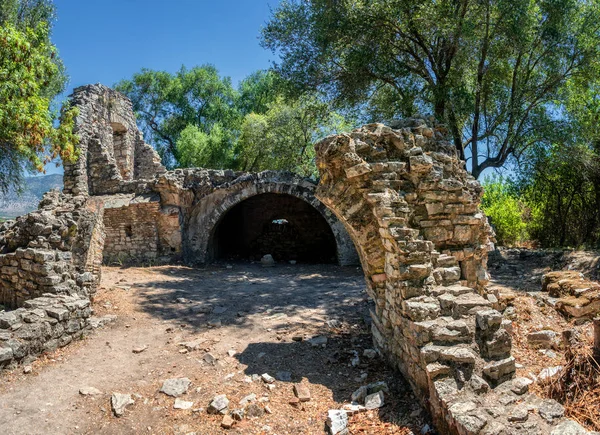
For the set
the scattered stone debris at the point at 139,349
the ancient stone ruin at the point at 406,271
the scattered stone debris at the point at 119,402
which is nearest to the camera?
the ancient stone ruin at the point at 406,271

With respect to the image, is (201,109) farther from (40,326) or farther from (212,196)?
(40,326)

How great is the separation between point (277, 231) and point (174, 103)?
1825 cm

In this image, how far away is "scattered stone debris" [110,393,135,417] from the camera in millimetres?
4008

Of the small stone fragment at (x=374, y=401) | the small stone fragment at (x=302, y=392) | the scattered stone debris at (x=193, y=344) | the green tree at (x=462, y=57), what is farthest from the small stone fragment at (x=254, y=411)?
the green tree at (x=462, y=57)

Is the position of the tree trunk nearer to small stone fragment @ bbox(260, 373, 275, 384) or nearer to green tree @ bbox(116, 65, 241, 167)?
small stone fragment @ bbox(260, 373, 275, 384)

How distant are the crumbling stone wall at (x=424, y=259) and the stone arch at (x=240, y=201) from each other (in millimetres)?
7786

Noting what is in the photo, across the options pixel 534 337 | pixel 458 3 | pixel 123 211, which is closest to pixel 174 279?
pixel 123 211

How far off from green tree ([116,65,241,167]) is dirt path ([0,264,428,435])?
23.2 metres

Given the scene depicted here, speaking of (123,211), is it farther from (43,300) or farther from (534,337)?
(534,337)

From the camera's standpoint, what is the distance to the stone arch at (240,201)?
525 inches

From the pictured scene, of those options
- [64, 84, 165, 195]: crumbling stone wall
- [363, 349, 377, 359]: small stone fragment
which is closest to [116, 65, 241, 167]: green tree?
[64, 84, 165, 195]: crumbling stone wall

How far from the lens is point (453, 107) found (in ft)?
35.9

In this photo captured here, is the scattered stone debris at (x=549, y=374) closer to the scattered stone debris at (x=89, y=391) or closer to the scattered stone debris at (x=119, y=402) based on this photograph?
the scattered stone debris at (x=119, y=402)

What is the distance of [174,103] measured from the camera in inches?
1201
